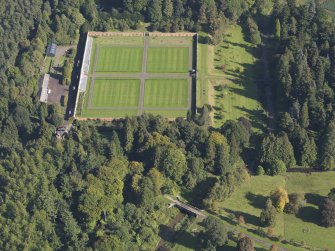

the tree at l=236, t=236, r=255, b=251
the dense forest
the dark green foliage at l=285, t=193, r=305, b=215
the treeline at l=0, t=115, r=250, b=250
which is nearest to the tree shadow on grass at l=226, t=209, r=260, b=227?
the dense forest

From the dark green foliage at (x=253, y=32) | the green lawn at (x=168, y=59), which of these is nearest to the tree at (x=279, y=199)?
the green lawn at (x=168, y=59)

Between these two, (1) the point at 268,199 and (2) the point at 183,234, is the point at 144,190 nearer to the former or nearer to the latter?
(2) the point at 183,234

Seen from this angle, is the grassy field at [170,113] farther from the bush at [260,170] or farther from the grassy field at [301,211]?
the grassy field at [301,211]

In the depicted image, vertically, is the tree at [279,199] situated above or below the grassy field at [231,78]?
below

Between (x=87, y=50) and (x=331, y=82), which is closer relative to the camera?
(x=331, y=82)

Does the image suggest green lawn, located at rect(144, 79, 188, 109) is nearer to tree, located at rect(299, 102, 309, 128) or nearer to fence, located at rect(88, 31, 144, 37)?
fence, located at rect(88, 31, 144, 37)

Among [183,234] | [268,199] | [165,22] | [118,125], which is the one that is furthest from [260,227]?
[165,22]
